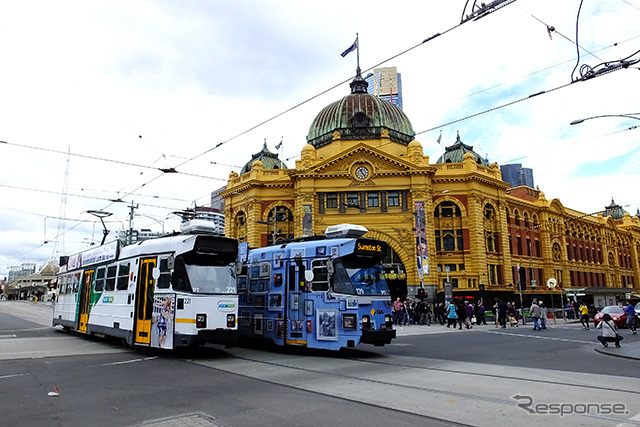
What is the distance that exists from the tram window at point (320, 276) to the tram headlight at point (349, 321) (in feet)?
3.27

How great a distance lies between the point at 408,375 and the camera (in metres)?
10.3

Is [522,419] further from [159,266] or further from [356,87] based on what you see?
[356,87]

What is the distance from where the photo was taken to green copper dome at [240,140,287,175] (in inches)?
2224

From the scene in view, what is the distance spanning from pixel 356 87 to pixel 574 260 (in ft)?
122

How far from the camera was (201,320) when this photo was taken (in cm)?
1255

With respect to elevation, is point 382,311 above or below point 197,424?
above

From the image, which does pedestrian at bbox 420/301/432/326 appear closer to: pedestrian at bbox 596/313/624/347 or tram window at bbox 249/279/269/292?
pedestrian at bbox 596/313/624/347

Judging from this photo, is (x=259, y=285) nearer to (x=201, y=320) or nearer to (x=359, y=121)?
(x=201, y=320)

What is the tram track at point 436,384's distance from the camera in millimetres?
6934

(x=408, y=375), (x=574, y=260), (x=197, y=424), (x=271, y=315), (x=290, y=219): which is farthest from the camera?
(x=574, y=260)

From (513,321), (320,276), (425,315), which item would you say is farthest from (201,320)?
(513,321)

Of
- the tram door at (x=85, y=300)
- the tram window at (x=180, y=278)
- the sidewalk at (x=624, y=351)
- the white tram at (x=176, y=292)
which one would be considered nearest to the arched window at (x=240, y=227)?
the tram door at (x=85, y=300)

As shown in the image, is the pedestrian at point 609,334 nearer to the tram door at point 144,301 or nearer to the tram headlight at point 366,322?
the tram headlight at point 366,322

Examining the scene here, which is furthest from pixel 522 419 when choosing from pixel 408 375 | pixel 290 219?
pixel 290 219
